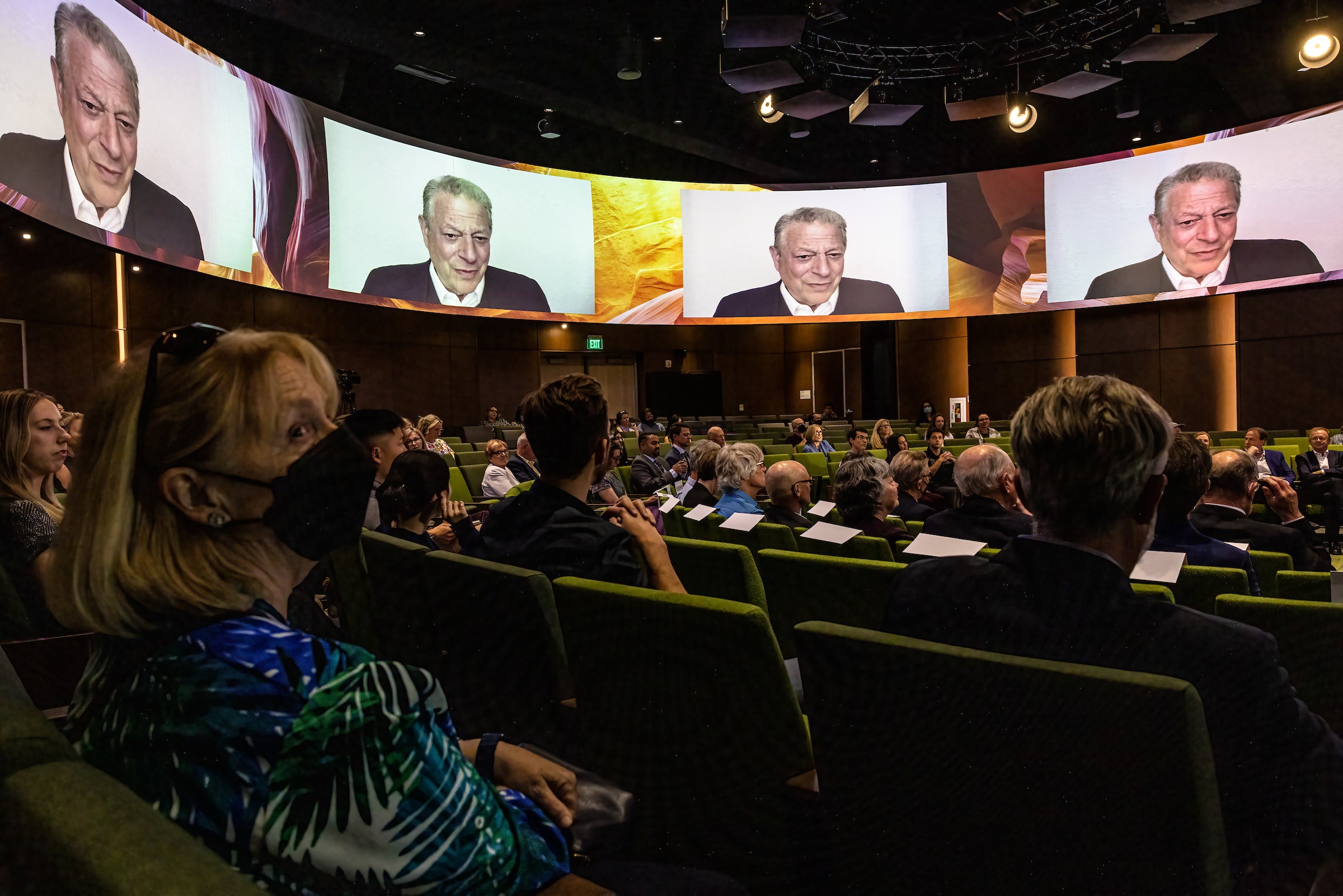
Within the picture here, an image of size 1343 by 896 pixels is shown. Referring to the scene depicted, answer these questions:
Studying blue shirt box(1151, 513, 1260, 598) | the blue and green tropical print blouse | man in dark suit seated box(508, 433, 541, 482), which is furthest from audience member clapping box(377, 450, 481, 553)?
man in dark suit seated box(508, 433, 541, 482)

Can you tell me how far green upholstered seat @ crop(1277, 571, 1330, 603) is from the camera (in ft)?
7.73

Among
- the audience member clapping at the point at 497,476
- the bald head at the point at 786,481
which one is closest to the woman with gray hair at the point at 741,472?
the bald head at the point at 786,481

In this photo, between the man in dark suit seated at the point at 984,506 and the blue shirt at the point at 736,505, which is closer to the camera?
the man in dark suit seated at the point at 984,506

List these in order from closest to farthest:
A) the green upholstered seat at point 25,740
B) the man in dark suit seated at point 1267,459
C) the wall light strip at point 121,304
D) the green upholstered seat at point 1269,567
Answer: the green upholstered seat at point 25,740, the green upholstered seat at point 1269,567, the man in dark suit seated at point 1267,459, the wall light strip at point 121,304

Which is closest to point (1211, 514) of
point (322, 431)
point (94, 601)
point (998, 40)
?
point (322, 431)

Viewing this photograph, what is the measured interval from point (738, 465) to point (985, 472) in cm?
160

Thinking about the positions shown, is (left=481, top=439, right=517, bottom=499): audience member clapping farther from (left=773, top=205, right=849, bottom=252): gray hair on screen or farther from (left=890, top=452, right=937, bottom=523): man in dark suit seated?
(left=773, top=205, right=849, bottom=252): gray hair on screen

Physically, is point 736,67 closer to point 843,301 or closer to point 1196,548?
→ point 843,301

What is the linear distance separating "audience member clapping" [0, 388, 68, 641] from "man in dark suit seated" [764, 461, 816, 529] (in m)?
2.92

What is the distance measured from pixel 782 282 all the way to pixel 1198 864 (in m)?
15.2

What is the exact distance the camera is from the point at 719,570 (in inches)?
102

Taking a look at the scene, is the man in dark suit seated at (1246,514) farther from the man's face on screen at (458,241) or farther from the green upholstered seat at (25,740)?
the man's face on screen at (458,241)

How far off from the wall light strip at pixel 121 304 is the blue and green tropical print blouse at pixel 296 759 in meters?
11.4

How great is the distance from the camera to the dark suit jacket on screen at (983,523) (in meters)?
3.07
